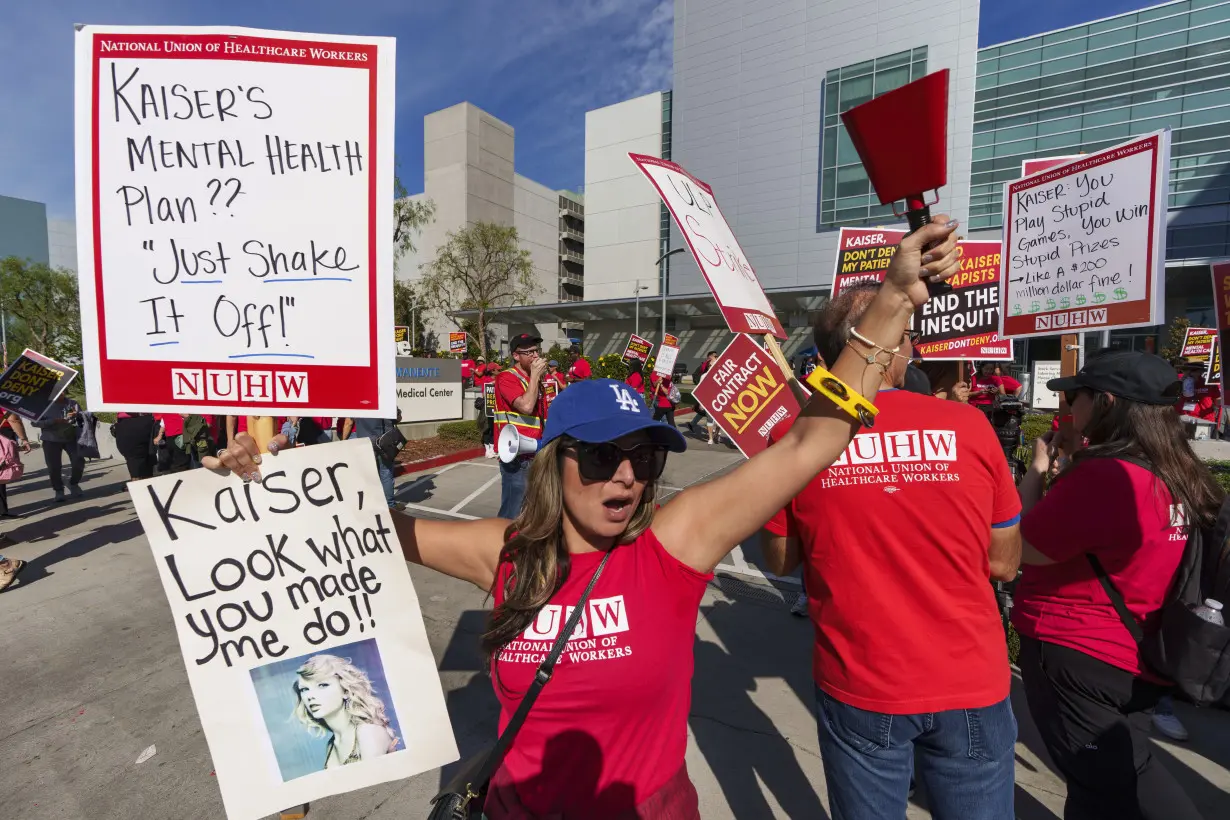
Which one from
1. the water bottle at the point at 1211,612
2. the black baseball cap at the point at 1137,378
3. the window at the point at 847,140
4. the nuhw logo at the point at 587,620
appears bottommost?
the water bottle at the point at 1211,612

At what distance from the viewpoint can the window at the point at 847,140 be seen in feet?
105

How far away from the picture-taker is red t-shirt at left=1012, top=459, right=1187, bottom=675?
6.10 feet

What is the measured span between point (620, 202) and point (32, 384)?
4453 centimetres

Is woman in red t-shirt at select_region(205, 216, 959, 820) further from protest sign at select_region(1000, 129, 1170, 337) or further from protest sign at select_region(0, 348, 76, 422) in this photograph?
protest sign at select_region(0, 348, 76, 422)

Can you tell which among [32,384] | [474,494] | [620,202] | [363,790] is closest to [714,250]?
[363,790]

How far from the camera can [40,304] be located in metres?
33.2

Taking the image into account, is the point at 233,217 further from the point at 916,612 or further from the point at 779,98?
the point at 779,98

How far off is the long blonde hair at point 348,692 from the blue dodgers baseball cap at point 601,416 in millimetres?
768

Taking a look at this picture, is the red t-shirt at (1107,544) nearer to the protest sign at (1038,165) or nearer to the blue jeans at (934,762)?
the blue jeans at (934,762)

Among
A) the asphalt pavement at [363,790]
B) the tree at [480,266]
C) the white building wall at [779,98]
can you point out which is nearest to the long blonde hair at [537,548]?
the asphalt pavement at [363,790]

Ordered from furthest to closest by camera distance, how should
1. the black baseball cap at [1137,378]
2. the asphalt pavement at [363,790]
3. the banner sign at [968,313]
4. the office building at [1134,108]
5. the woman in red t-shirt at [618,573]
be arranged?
the office building at [1134,108], the banner sign at [968,313], the asphalt pavement at [363,790], the black baseball cap at [1137,378], the woman in red t-shirt at [618,573]

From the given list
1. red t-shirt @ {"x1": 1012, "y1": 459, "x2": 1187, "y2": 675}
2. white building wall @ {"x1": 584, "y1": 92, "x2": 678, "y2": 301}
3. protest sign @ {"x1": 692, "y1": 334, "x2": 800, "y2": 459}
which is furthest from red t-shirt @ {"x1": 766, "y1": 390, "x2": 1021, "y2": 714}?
white building wall @ {"x1": 584, "y1": 92, "x2": 678, "y2": 301}

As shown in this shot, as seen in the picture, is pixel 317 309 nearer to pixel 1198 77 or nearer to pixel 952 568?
pixel 952 568

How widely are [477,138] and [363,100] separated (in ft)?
198
